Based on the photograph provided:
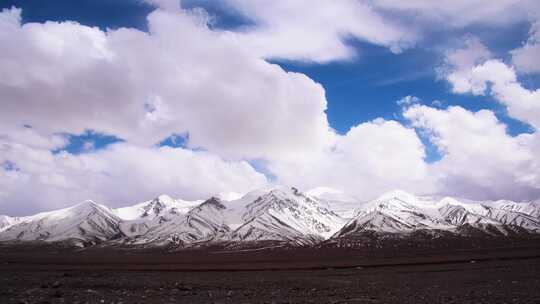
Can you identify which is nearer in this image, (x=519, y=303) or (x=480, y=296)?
(x=519, y=303)

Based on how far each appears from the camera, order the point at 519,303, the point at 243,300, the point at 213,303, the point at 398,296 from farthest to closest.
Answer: the point at 398,296 < the point at 243,300 < the point at 213,303 < the point at 519,303

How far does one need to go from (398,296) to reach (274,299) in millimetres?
8988

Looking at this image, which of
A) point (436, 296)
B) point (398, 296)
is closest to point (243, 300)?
point (398, 296)

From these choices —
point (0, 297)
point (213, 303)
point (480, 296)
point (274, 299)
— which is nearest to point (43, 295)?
point (0, 297)

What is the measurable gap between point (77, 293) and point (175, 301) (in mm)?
7572

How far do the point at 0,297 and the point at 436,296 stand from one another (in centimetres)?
2843

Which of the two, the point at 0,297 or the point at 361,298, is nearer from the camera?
the point at 0,297

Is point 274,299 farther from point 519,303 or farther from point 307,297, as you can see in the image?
point 519,303

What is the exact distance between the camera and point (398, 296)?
94.2 feet

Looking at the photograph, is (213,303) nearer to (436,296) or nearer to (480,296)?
(436,296)

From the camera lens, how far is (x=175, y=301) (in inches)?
1030

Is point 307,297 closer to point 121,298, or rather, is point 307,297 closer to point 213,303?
point 213,303

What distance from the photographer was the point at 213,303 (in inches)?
985

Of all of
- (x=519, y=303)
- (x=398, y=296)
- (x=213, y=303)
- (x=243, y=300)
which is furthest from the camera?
(x=398, y=296)
